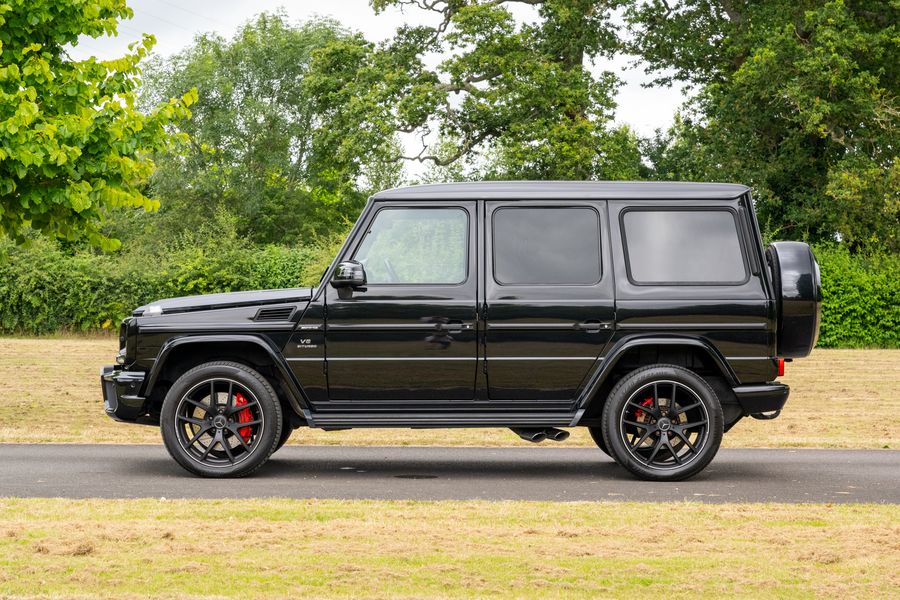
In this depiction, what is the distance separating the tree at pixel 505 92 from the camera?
36.6 meters

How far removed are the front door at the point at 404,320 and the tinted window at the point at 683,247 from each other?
4.24 ft

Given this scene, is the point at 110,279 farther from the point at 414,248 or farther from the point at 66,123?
the point at 414,248

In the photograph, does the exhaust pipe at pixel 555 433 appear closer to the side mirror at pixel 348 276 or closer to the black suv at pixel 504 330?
the black suv at pixel 504 330

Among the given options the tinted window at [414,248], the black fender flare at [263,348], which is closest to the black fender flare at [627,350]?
the tinted window at [414,248]

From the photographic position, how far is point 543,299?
944 cm

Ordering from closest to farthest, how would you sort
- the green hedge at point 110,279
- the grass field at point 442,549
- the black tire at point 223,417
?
the grass field at point 442,549 → the black tire at point 223,417 → the green hedge at point 110,279

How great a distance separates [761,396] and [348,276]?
10.9 ft

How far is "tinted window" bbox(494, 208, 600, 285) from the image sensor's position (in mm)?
9523

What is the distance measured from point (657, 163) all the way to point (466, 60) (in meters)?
7.29

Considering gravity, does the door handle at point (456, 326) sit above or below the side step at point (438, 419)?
above

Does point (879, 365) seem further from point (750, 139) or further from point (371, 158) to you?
point (371, 158)

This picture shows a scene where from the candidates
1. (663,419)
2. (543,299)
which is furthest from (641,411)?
(543,299)

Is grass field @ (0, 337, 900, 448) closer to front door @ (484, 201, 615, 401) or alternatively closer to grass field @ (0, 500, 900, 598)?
front door @ (484, 201, 615, 401)

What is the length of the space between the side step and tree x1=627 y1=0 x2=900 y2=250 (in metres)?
22.8
